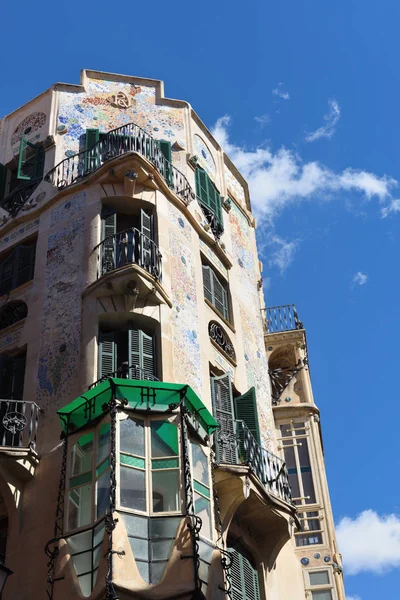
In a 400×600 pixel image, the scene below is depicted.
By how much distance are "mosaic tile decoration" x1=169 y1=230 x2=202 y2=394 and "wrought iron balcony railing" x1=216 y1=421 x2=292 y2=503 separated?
1.30 m

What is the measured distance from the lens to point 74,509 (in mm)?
16609

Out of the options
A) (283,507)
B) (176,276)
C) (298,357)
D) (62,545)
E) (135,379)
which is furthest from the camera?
(298,357)

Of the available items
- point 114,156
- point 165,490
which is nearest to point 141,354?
point 165,490

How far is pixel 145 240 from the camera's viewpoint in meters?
21.5

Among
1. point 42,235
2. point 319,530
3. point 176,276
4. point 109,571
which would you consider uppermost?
point 42,235

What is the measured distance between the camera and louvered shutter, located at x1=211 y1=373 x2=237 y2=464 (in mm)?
19156

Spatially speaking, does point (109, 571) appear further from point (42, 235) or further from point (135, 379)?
point (42, 235)

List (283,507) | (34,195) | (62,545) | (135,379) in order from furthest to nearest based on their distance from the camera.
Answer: (34,195) → (283,507) → (135,379) → (62,545)

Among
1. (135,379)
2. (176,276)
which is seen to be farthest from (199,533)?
(176,276)

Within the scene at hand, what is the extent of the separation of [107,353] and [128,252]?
8.71 feet

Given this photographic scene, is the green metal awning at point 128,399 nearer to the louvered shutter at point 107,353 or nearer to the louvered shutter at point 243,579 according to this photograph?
the louvered shutter at point 107,353

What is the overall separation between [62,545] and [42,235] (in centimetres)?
897

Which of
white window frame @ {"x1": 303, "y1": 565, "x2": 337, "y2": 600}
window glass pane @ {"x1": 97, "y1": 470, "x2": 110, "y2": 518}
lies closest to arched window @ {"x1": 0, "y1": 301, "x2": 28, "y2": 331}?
window glass pane @ {"x1": 97, "y1": 470, "x2": 110, "y2": 518}

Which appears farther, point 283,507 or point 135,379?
point 283,507
